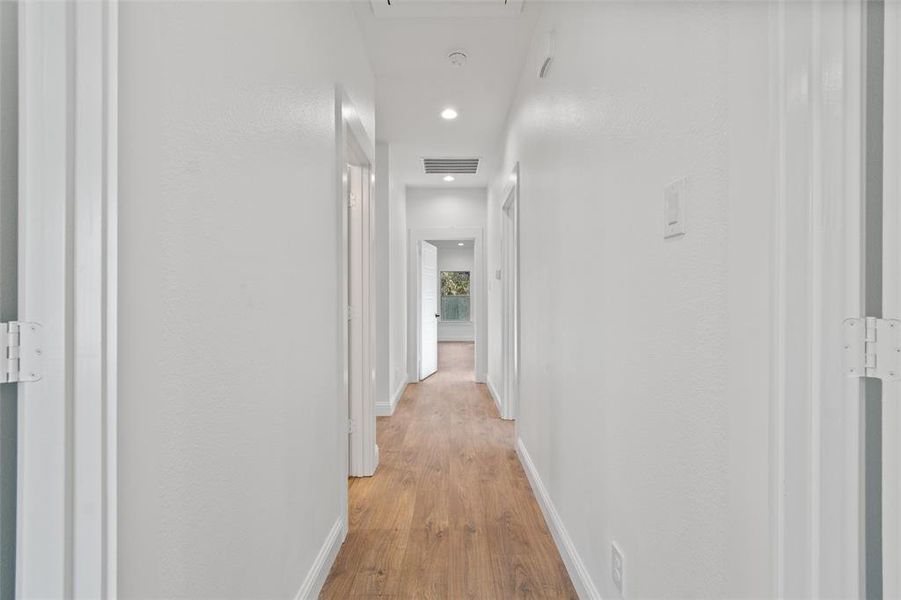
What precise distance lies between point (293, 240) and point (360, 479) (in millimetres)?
1890

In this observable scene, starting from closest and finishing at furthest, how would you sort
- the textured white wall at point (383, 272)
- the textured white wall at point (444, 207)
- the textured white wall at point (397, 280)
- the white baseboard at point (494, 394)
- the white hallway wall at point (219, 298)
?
the white hallway wall at point (219, 298)
the textured white wall at point (383, 272)
the white baseboard at point (494, 394)
the textured white wall at point (397, 280)
the textured white wall at point (444, 207)

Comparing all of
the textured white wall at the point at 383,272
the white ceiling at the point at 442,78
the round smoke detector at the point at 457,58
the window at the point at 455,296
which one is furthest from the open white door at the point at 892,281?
the window at the point at 455,296

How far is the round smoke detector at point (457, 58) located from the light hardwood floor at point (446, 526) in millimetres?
2519

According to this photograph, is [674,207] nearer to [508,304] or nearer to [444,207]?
[508,304]

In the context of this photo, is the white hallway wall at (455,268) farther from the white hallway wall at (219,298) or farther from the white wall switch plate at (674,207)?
the white wall switch plate at (674,207)

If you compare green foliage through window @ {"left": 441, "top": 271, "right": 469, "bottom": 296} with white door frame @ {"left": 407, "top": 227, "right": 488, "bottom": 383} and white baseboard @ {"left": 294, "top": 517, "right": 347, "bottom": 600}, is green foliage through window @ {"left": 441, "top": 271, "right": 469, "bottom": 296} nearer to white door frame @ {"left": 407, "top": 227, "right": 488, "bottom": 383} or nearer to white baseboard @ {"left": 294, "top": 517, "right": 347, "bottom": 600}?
white door frame @ {"left": 407, "top": 227, "right": 488, "bottom": 383}

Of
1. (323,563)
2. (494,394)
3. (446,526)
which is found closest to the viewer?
(323,563)

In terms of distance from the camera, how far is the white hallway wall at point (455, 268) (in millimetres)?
11820

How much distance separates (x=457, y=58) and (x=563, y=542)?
8.59 feet

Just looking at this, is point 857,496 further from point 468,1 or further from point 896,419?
point 468,1

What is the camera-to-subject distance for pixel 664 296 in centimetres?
109

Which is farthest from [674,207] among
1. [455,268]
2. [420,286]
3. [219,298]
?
[455,268]

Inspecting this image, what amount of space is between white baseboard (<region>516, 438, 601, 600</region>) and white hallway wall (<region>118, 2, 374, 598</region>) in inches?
37.9

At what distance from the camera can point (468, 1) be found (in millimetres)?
2336
